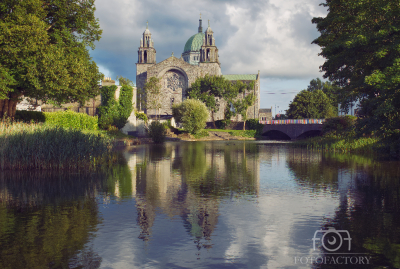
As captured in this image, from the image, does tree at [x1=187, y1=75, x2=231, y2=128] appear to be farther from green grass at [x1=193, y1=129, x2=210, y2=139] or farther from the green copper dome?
the green copper dome

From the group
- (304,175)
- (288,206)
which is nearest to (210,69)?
(304,175)

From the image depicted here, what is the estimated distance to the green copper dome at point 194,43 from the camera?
111625 millimetres

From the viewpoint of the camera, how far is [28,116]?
100.0ft

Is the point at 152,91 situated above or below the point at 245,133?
above

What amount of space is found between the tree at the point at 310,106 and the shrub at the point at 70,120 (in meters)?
61.8

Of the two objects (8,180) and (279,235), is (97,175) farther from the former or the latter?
(279,235)

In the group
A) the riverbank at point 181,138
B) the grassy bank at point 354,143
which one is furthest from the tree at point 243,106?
the grassy bank at point 354,143

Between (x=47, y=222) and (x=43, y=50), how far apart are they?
18.6 m

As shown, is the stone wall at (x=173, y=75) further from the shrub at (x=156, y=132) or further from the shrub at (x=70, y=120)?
the shrub at (x=70, y=120)

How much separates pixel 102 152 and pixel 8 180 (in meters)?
4.97

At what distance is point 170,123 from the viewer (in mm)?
67375

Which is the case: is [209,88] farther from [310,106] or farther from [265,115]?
[265,115]

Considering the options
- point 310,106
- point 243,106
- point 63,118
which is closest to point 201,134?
point 243,106

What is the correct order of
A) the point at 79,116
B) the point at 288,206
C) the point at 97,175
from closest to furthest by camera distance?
the point at 288,206 < the point at 97,175 < the point at 79,116
